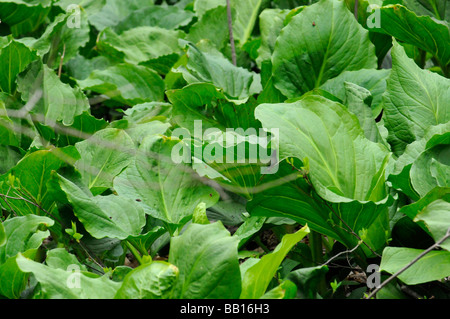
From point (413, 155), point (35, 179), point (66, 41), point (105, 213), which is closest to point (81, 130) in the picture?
point (35, 179)

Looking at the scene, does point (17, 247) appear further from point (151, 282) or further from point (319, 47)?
point (319, 47)

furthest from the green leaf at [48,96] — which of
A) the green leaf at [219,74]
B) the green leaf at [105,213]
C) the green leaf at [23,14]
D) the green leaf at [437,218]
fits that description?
the green leaf at [437,218]

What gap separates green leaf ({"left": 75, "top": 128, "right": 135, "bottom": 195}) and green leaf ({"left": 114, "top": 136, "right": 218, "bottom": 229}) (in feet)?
0.33

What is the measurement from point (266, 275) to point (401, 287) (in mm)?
327

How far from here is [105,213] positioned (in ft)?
4.68

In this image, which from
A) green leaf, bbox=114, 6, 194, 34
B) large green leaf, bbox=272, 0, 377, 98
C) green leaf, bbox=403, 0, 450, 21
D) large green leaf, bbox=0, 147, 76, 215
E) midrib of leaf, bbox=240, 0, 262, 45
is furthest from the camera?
green leaf, bbox=114, 6, 194, 34

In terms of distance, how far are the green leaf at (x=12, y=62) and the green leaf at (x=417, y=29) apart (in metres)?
1.09

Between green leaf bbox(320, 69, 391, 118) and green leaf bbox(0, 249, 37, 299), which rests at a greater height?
green leaf bbox(320, 69, 391, 118)

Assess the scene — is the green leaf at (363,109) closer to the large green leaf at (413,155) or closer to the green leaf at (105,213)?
the large green leaf at (413,155)

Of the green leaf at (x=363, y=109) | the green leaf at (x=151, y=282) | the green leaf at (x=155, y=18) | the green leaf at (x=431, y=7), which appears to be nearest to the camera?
the green leaf at (x=151, y=282)

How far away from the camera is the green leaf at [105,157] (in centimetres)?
164

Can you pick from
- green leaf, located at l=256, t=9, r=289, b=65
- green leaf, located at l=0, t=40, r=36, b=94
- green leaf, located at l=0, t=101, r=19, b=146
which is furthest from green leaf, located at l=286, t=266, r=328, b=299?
green leaf, located at l=0, t=40, r=36, b=94

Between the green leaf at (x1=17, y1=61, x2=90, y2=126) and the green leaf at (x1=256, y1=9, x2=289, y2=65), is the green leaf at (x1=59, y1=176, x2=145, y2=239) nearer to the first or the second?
the green leaf at (x1=17, y1=61, x2=90, y2=126)

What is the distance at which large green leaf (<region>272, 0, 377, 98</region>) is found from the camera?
1.89 m
